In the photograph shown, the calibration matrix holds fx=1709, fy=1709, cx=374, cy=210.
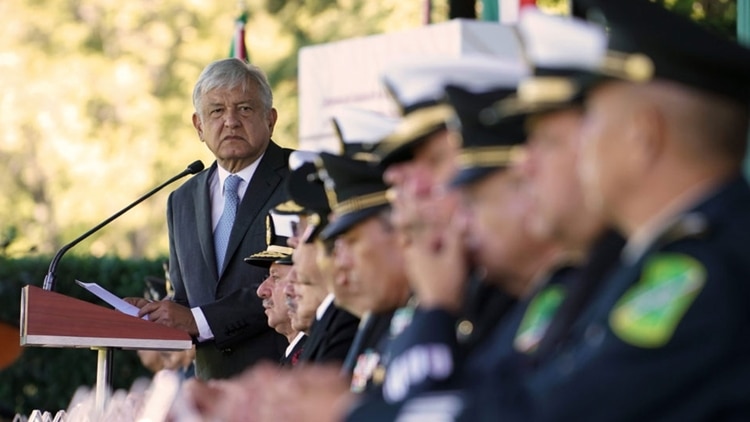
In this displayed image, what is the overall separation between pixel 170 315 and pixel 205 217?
1.97 ft

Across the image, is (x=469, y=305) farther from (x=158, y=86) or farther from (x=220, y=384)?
(x=158, y=86)

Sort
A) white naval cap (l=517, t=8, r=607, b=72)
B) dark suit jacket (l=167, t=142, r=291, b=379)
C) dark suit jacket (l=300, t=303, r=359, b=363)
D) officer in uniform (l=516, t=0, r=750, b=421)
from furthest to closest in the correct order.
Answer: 1. dark suit jacket (l=167, t=142, r=291, b=379)
2. dark suit jacket (l=300, t=303, r=359, b=363)
3. white naval cap (l=517, t=8, r=607, b=72)
4. officer in uniform (l=516, t=0, r=750, b=421)

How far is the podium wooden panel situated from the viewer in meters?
6.04

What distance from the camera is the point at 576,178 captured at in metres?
2.74

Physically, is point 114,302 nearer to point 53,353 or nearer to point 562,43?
point 562,43

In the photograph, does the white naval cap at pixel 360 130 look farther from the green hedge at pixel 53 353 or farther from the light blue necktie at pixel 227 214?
the green hedge at pixel 53 353

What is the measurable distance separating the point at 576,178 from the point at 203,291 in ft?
14.0

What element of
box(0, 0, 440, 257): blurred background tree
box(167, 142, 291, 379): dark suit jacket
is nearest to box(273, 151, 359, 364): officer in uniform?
box(167, 142, 291, 379): dark suit jacket

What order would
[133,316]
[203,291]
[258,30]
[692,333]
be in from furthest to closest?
[258,30] → [203,291] → [133,316] → [692,333]

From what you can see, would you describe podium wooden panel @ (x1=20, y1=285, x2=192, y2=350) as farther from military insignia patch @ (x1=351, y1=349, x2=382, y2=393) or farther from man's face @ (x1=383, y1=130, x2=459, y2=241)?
man's face @ (x1=383, y1=130, x2=459, y2=241)

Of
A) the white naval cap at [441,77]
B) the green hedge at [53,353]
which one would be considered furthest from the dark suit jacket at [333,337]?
the green hedge at [53,353]

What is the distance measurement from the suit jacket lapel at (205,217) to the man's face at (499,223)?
148 inches

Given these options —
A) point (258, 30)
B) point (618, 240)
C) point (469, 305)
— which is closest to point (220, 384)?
point (469, 305)

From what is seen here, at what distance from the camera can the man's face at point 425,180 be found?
127 inches
